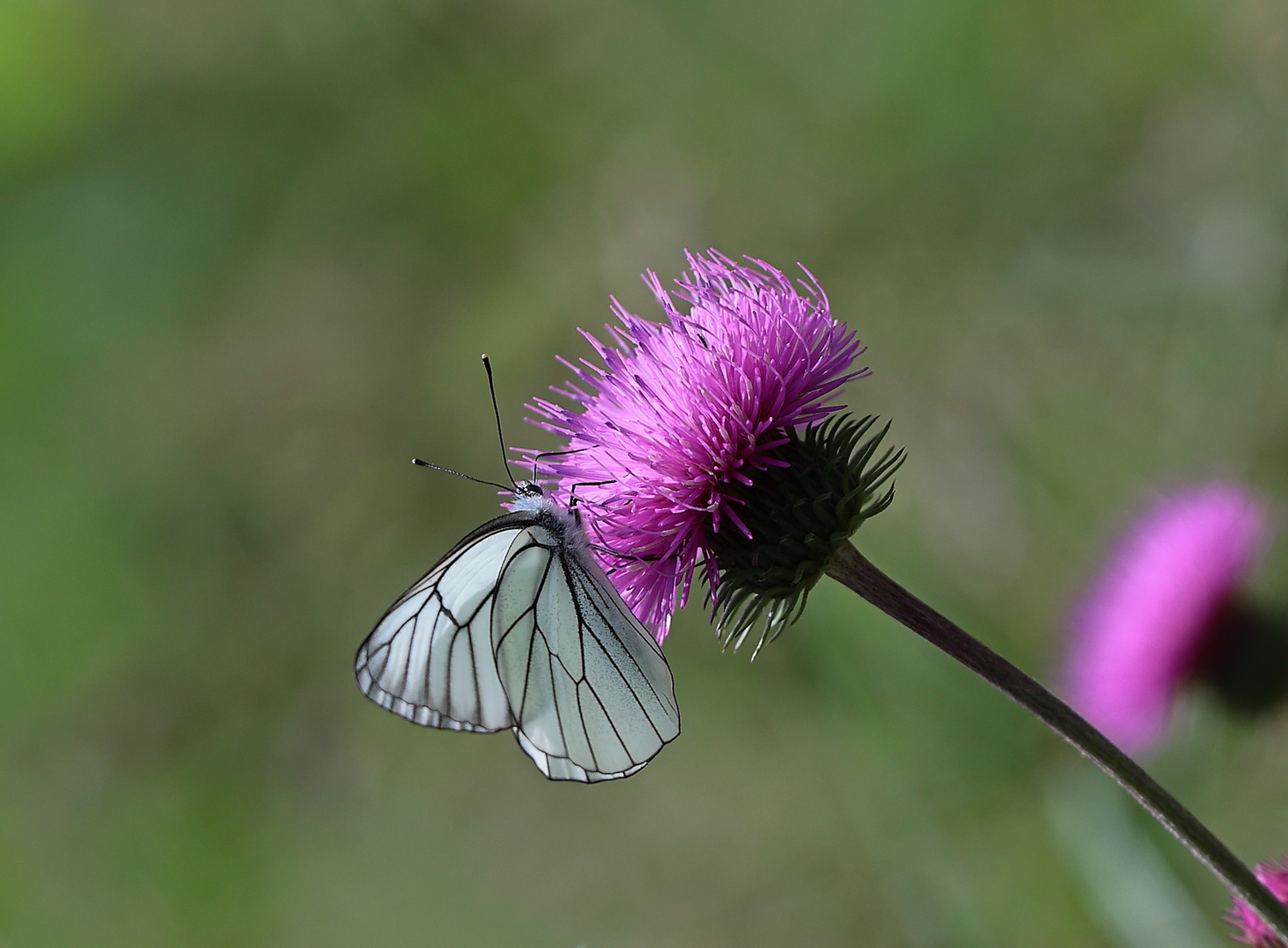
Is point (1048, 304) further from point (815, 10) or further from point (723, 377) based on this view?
point (723, 377)

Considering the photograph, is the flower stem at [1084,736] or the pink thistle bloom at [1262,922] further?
the pink thistle bloom at [1262,922]

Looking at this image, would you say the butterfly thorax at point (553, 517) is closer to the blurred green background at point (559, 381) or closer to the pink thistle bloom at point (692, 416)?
the pink thistle bloom at point (692, 416)

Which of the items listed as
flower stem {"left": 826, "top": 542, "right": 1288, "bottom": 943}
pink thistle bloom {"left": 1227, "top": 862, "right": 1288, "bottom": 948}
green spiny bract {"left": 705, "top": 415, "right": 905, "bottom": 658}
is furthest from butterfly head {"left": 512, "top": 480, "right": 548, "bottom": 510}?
pink thistle bloom {"left": 1227, "top": 862, "right": 1288, "bottom": 948}

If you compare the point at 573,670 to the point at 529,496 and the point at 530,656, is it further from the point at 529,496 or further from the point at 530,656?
the point at 529,496

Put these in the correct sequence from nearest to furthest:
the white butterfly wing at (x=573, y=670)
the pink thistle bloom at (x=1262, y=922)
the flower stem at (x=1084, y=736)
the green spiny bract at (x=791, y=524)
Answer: the flower stem at (x=1084, y=736) → the pink thistle bloom at (x=1262, y=922) → the green spiny bract at (x=791, y=524) → the white butterfly wing at (x=573, y=670)

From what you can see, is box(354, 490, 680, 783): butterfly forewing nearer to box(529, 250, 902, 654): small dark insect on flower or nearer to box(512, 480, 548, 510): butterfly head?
box(512, 480, 548, 510): butterfly head

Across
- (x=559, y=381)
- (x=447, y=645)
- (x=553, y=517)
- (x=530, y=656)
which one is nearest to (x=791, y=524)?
(x=553, y=517)

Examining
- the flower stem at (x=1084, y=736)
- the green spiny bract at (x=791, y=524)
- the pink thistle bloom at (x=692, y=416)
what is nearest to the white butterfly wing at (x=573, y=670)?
the pink thistle bloom at (x=692, y=416)
